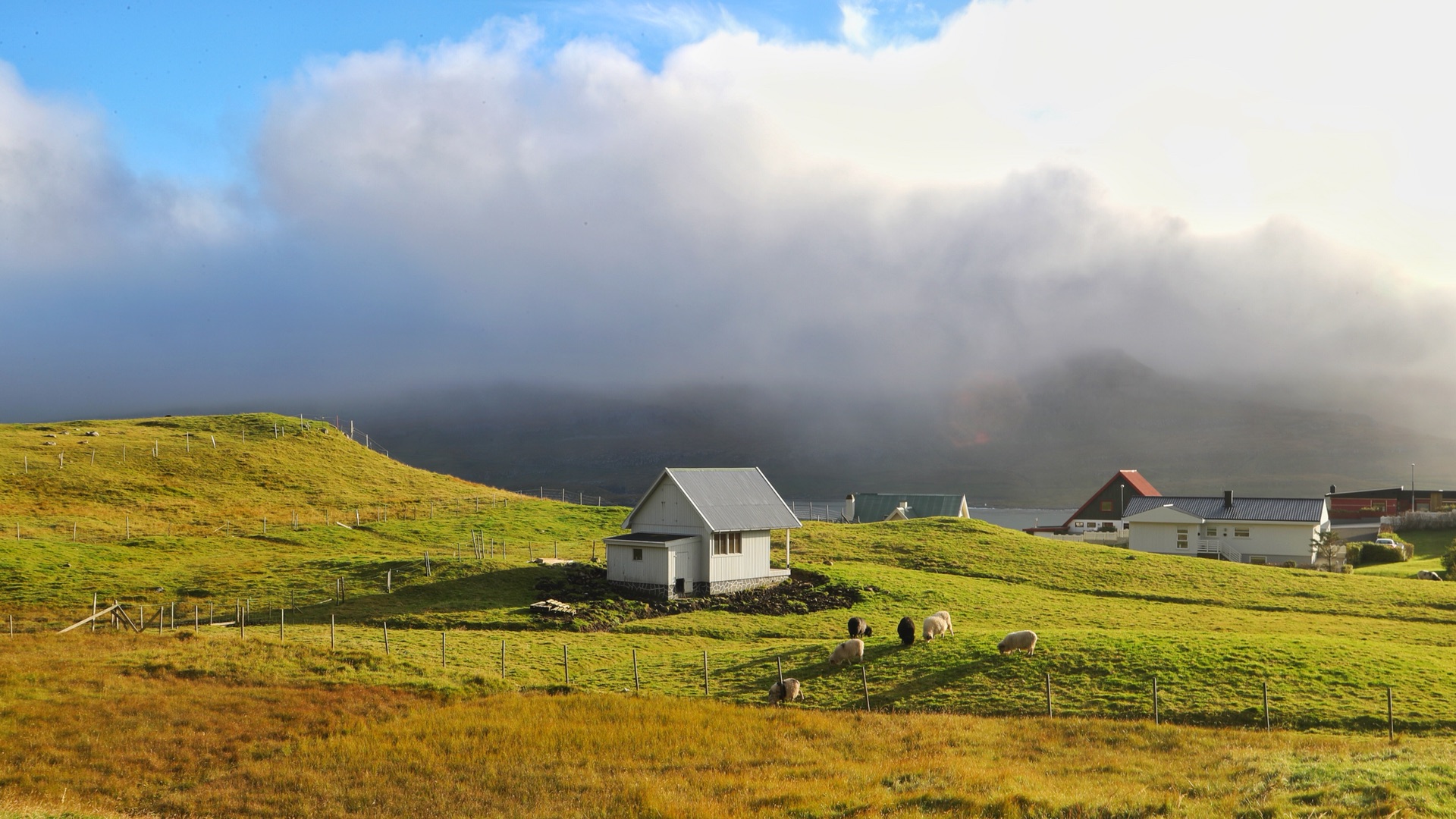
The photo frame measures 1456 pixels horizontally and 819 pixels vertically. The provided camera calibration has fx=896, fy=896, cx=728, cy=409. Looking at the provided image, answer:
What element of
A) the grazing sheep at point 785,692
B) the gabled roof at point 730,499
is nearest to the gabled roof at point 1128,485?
the gabled roof at point 730,499

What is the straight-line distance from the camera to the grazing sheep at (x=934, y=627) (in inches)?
1474

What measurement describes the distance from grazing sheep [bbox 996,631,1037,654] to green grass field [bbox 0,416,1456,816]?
0.63 m

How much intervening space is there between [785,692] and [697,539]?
25160 millimetres

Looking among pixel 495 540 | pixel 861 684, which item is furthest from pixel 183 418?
pixel 861 684

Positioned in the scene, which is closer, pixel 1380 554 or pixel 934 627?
pixel 934 627

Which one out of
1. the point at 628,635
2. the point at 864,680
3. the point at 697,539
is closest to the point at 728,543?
the point at 697,539

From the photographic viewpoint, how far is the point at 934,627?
37594 millimetres

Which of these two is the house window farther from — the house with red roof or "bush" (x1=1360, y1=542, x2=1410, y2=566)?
the house with red roof

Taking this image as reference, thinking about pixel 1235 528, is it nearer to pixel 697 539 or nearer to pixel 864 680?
pixel 697 539

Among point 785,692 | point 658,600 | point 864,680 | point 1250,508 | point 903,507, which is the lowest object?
point 785,692

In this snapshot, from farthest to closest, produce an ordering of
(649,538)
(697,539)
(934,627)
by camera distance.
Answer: (649,538)
(697,539)
(934,627)

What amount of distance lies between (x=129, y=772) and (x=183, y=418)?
108 m

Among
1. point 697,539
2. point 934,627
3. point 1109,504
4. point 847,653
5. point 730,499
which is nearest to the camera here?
point 847,653

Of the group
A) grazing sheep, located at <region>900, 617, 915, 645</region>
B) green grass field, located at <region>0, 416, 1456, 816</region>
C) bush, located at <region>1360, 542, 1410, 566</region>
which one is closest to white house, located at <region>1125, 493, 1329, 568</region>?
bush, located at <region>1360, 542, 1410, 566</region>
